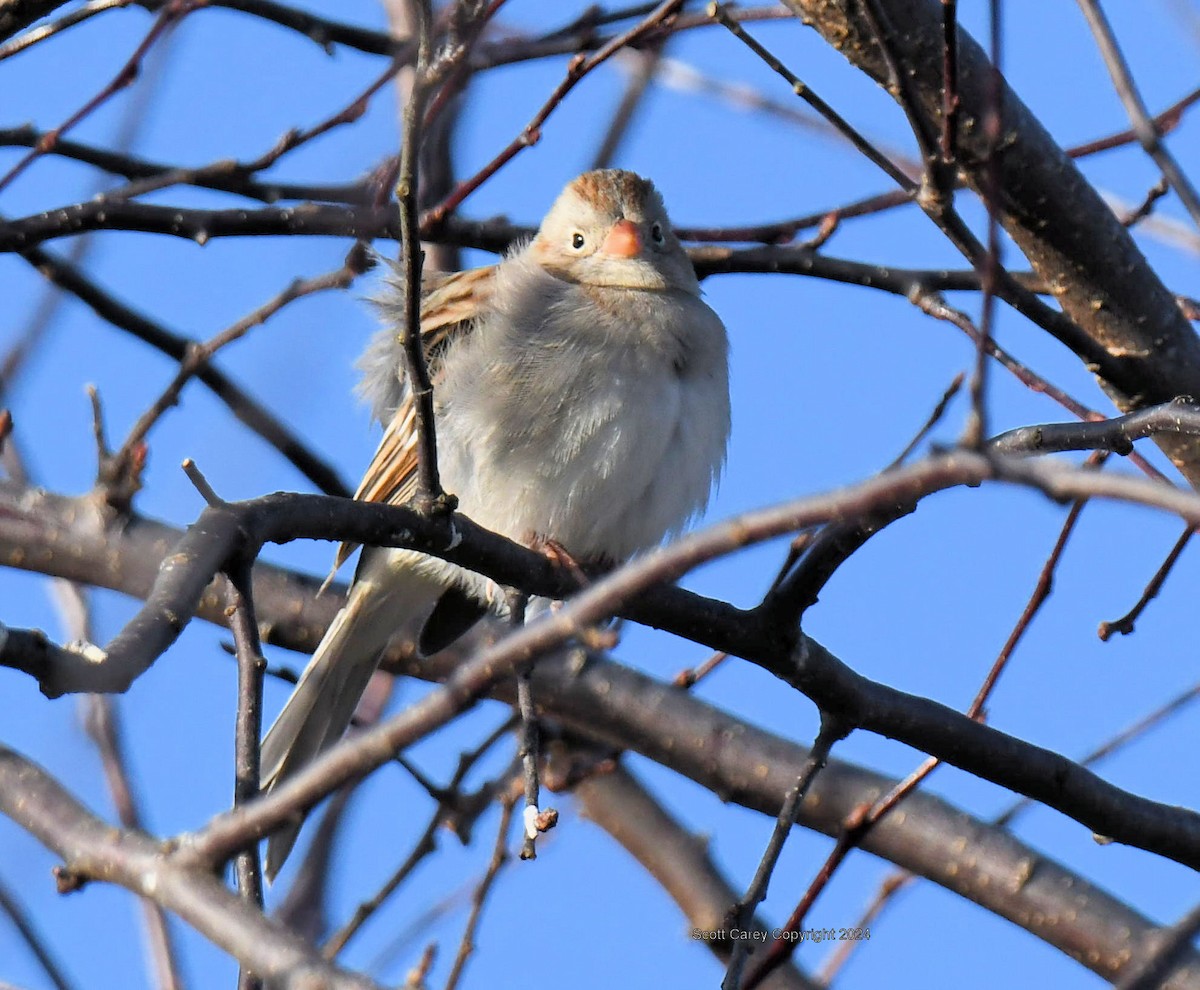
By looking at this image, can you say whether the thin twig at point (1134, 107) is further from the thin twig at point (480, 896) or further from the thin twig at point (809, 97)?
the thin twig at point (480, 896)

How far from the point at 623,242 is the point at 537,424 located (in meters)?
0.95

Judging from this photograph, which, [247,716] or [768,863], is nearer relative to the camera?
[247,716]

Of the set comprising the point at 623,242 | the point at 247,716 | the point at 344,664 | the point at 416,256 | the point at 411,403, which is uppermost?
the point at 623,242

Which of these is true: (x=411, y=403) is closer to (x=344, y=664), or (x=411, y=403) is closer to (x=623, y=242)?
(x=344, y=664)

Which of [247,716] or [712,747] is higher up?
[712,747]

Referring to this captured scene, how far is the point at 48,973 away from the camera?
2.16m

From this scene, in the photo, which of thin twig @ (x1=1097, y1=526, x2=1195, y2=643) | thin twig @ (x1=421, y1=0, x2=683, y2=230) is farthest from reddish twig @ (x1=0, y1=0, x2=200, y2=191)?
thin twig @ (x1=1097, y1=526, x2=1195, y2=643)

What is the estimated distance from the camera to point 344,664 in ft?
15.6

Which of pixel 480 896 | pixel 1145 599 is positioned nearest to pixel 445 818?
pixel 480 896

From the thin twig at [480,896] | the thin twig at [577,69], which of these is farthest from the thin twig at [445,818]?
the thin twig at [577,69]

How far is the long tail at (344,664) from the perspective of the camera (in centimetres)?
468

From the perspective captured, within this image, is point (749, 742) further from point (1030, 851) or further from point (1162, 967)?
point (1162, 967)

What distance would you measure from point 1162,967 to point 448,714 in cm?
138

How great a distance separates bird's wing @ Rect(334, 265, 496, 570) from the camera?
4.64 metres
